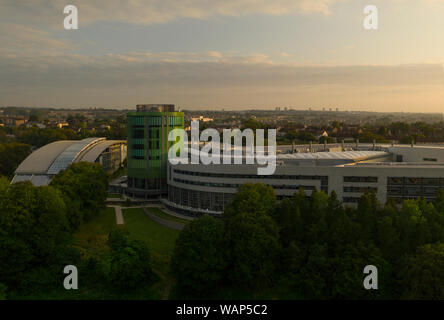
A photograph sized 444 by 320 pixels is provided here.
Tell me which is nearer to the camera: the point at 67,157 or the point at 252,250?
the point at 252,250

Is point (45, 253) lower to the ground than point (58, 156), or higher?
lower

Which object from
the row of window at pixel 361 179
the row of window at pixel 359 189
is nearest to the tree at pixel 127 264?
the row of window at pixel 359 189

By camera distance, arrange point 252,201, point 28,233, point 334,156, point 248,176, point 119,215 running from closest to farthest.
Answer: point 28,233 < point 252,201 < point 248,176 < point 119,215 < point 334,156

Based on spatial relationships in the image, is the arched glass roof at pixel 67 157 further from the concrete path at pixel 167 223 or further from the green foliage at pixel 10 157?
the concrete path at pixel 167 223

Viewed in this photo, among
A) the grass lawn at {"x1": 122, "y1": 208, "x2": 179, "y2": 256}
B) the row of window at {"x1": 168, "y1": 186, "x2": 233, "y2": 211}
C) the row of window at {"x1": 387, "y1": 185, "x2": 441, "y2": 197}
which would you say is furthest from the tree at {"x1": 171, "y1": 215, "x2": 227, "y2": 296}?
the row of window at {"x1": 387, "y1": 185, "x2": 441, "y2": 197}

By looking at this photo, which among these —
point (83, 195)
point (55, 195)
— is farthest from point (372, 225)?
point (83, 195)

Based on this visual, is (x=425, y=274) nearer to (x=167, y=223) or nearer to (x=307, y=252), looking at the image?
(x=307, y=252)

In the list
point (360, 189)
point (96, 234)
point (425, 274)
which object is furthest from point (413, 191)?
point (96, 234)
